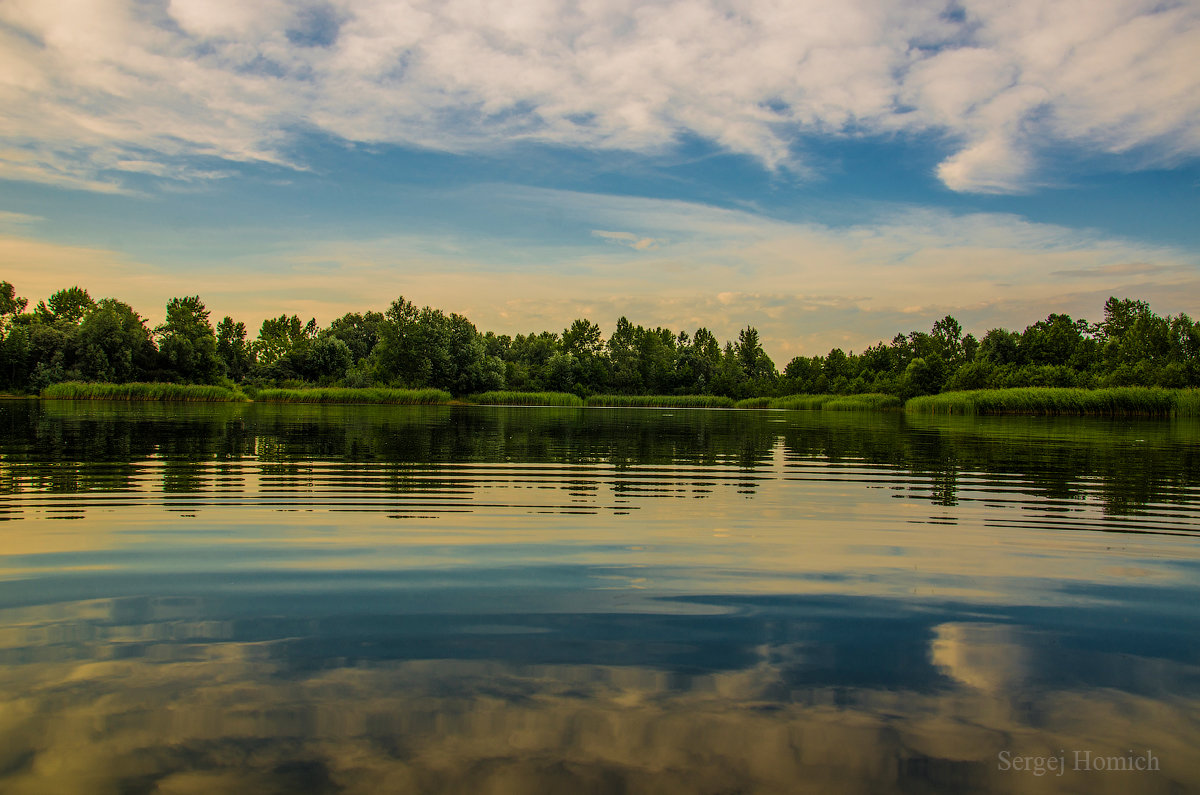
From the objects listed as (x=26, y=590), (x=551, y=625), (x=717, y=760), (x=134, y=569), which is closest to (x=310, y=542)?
(x=134, y=569)

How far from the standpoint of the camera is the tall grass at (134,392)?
189ft

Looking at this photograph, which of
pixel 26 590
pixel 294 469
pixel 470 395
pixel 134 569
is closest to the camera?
pixel 26 590

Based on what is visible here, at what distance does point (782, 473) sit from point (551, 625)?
952 cm

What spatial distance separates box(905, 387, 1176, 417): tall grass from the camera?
4641cm

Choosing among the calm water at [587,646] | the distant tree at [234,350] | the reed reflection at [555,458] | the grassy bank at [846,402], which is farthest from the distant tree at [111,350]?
the grassy bank at [846,402]

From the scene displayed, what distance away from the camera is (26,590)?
4414 millimetres

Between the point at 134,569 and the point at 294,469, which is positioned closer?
the point at 134,569

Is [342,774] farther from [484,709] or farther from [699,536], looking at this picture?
[699,536]

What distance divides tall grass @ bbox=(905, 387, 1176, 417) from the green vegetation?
0.67 feet

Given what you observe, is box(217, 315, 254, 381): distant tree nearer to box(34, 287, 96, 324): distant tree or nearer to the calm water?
box(34, 287, 96, 324): distant tree

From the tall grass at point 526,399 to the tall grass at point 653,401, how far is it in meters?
6.13

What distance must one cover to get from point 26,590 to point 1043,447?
21.8 metres

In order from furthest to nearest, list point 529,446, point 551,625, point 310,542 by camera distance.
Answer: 1. point 529,446
2. point 310,542
3. point 551,625

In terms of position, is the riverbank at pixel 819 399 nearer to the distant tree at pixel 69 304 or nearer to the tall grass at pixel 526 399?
the tall grass at pixel 526 399
